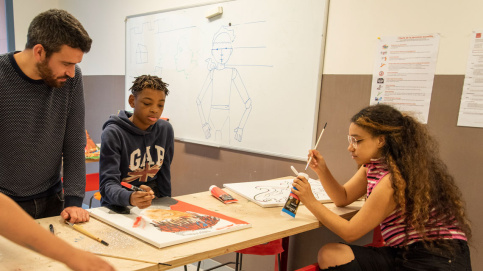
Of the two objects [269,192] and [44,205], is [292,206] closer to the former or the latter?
[269,192]

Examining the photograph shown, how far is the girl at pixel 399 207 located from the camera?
51.4 inches

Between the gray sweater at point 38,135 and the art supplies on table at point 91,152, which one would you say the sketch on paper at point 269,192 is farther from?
the art supplies on table at point 91,152

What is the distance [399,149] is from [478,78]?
0.63 metres

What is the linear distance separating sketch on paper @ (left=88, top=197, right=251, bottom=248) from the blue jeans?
Result: 11.2 inches

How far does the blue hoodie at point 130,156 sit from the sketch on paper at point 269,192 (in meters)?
0.37

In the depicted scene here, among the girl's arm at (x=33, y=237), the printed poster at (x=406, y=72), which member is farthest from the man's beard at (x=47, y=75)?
the printed poster at (x=406, y=72)

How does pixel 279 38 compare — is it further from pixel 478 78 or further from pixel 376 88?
pixel 478 78

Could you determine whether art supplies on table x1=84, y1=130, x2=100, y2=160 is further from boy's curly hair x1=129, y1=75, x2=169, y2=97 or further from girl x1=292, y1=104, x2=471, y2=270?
girl x1=292, y1=104, x2=471, y2=270

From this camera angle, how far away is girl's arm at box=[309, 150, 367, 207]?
63.1 inches

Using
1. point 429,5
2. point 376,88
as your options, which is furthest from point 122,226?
point 429,5

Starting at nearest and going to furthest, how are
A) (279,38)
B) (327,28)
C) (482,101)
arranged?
(482,101)
(327,28)
(279,38)

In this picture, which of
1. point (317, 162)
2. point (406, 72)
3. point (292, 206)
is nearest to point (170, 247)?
point (292, 206)

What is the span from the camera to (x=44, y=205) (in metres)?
1.42

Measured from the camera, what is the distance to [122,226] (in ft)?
3.73
